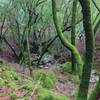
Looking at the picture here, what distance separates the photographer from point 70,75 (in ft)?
62.4

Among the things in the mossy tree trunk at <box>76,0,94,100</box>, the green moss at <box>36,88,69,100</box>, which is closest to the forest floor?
the green moss at <box>36,88,69,100</box>

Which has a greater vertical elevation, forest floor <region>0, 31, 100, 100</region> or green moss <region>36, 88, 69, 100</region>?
green moss <region>36, 88, 69, 100</region>

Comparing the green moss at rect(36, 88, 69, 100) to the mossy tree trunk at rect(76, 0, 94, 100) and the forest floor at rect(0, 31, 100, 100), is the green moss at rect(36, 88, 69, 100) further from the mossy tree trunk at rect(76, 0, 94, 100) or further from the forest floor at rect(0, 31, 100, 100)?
the forest floor at rect(0, 31, 100, 100)

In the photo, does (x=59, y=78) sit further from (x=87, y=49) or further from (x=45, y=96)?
→ (x=87, y=49)

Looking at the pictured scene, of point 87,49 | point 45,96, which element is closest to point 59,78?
point 45,96

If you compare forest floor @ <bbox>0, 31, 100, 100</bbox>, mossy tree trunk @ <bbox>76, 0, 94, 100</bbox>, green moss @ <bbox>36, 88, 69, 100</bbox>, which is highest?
mossy tree trunk @ <bbox>76, 0, 94, 100</bbox>

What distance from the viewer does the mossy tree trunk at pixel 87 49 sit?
5.05 m

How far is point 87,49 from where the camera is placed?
5.39 metres

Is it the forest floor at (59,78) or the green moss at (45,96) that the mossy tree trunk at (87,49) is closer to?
the green moss at (45,96)

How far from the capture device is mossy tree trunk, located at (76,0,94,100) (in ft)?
16.6

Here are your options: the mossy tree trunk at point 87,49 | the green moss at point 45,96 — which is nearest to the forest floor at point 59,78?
the green moss at point 45,96

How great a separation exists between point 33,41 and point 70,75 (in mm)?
6657

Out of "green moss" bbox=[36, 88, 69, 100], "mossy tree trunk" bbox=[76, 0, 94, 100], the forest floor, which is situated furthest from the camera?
the forest floor

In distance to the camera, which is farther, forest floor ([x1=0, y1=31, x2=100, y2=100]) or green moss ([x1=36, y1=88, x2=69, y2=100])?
forest floor ([x1=0, y1=31, x2=100, y2=100])
